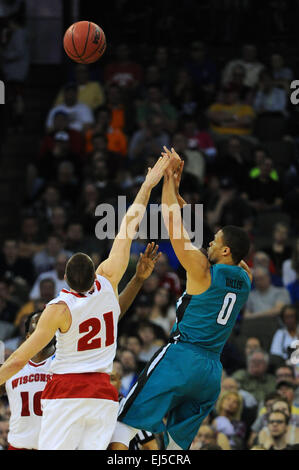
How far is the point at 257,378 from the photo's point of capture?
427 inches

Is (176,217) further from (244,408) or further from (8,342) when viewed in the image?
(8,342)

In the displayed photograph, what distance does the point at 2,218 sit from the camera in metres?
15.2

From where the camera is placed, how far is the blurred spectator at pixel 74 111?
15.1 metres

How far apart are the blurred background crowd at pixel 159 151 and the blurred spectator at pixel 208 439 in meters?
0.25

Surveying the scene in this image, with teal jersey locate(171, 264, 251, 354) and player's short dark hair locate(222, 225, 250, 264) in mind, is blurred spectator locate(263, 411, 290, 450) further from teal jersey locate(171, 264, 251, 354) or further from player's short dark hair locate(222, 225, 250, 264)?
player's short dark hair locate(222, 225, 250, 264)

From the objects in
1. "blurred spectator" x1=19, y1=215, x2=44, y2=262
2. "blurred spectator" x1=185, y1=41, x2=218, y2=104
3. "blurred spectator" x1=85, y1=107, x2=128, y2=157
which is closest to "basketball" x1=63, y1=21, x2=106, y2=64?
"blurred spectator" x1=19, y1=215, x2=44, y2=262

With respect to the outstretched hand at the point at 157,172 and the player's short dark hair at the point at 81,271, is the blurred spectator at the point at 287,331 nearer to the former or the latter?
the outstretched hand at the point at 157,172

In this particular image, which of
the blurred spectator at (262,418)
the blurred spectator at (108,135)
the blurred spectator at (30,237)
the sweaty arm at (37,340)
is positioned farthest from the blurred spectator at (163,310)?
the sweaty arm at (37,340)

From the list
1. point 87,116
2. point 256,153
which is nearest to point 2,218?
point 87,116

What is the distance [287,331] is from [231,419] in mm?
1717

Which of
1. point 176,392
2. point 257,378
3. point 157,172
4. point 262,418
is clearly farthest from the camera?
point 257,378

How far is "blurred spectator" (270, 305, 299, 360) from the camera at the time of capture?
11.4 metres

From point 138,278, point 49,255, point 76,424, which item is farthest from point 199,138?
point 76,424

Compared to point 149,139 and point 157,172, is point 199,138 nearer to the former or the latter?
point 149,139
